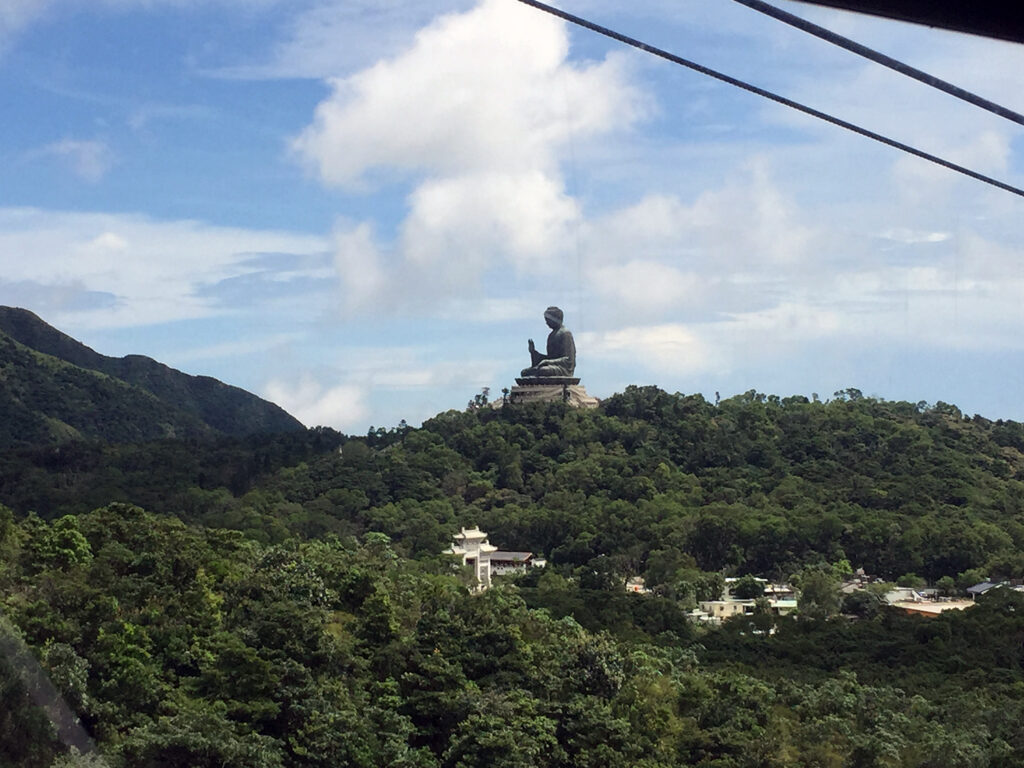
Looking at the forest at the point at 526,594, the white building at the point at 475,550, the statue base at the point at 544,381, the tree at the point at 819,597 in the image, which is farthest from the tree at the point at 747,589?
the statue base at the point at 544,381

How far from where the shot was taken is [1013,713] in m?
26.2

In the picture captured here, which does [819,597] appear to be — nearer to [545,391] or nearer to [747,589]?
[747,589]

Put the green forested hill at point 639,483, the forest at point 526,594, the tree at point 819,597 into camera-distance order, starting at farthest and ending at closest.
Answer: the green forested hill at point 639,483, the tree at point 819,597, the forest at point 526,594

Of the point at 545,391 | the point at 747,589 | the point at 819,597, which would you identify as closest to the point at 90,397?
the point at 545,391

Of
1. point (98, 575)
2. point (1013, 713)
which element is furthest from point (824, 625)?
point (98, 575)

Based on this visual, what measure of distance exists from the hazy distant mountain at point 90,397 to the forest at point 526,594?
15805mm

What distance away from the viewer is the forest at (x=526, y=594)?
1916cm

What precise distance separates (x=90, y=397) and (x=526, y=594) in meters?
48.5

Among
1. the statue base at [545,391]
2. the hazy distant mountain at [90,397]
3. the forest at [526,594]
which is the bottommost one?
the forest at [526,594]

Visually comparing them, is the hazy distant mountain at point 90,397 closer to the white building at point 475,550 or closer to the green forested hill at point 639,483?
the green forested hill at point 639,483

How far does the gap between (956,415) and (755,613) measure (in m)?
35.3

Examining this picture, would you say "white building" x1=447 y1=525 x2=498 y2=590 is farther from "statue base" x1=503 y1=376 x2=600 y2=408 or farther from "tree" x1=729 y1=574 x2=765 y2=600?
"statue base" x1=503 y1=376 x2=600 y2=408

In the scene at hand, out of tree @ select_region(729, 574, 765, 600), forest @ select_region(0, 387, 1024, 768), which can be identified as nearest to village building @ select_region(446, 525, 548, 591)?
forest @ select_region(0, 387, 1024, 768)

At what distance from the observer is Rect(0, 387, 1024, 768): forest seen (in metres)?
19.2
